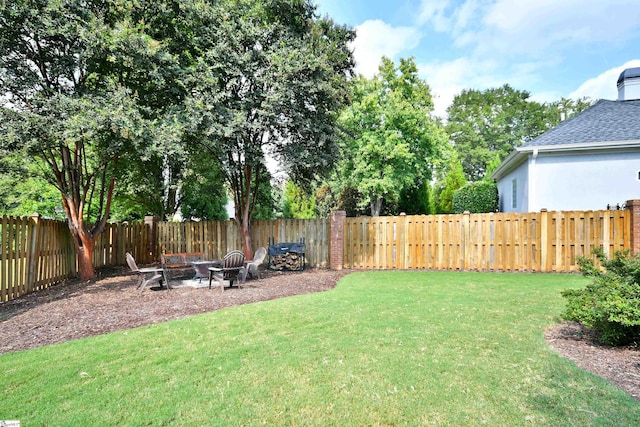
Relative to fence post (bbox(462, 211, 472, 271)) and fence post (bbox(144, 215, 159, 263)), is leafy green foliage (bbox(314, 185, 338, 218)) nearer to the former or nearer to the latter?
fence post (bbox(144, 215, 159, 263))

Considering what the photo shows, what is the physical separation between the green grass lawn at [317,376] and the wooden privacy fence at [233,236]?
7.32 meters

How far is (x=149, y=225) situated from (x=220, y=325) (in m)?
10.9

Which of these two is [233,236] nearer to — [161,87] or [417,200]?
[161,87]

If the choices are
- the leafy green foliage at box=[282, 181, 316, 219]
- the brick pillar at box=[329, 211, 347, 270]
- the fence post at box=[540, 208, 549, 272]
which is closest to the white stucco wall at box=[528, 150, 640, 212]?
the fence post at box=[540, 208, 549, 272]

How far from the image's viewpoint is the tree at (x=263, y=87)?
9523 millimetres

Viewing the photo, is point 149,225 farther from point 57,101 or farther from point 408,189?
point 408,189

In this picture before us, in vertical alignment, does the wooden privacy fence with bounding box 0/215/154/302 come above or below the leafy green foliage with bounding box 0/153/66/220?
below

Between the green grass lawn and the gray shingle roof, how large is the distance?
32.6ft

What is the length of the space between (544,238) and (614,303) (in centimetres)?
757

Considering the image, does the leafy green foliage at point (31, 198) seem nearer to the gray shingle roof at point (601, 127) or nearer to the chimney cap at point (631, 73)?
the gray shingle roof at point (601, 127)

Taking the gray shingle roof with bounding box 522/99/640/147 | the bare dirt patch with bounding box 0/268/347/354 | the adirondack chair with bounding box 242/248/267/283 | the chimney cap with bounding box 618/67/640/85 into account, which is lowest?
the bare dirt patch with bounding box 0/268/347/354

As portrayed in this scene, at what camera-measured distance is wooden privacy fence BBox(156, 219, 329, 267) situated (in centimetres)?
1318

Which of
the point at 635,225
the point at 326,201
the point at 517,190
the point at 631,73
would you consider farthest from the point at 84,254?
the point at 631,73

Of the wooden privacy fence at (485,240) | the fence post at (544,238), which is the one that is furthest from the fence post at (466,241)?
the fence post at (544,238)
